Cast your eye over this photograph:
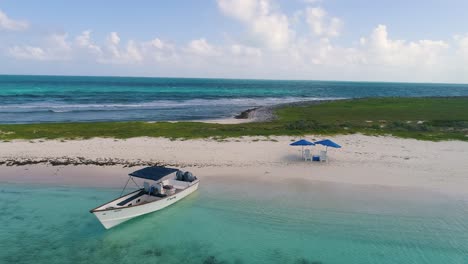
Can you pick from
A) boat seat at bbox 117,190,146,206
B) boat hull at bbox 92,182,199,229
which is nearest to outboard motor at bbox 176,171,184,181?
boat hull at bbox 92,182,199,229

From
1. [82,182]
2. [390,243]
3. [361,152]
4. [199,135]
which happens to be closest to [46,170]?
[82,182]

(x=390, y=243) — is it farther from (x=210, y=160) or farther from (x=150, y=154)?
(x=150, y=154)

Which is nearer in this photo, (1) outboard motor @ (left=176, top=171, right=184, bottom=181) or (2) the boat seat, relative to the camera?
(2) the boat seat

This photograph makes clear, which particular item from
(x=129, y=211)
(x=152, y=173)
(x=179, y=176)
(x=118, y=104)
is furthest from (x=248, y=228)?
(x=118, y=104)

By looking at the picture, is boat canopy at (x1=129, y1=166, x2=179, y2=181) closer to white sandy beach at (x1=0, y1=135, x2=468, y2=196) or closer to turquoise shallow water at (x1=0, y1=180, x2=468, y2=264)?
turquoise shallow water at (x1=0, y1=180, x2=468, y2=264)

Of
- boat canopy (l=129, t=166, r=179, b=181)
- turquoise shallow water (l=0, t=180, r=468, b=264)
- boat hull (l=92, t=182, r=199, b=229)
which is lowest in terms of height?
turquoise shallow water (l=0, t=180, r=468, b=264)

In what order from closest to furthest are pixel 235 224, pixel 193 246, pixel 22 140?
pixel 193 246 → pixel 235 224 → pixel 22 140

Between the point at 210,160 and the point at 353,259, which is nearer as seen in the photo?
the point at 353,259
